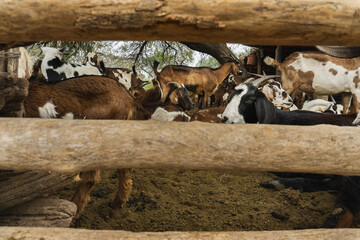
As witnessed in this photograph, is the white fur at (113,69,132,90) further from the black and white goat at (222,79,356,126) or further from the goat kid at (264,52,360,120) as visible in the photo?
the black and white goat at (222,79,356,126)

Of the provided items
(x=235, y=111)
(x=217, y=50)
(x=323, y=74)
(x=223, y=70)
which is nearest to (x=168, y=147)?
(x=235, y=111)

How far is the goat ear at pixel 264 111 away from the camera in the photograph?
3047 mm

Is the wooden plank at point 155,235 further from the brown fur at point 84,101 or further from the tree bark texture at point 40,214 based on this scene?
the brown fur at point 84,101

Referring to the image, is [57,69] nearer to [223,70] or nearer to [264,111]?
[264,111]

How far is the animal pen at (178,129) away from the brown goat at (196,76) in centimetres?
716

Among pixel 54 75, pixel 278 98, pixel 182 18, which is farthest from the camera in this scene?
pixel 54 75

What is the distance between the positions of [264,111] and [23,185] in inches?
95.4

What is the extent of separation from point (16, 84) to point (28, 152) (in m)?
0.83

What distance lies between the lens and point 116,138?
1376 millimetres

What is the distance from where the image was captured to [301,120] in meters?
3.10

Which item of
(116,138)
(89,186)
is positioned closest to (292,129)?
(116,138)

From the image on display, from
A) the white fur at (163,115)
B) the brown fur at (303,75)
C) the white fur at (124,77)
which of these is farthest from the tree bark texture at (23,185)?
the white fur at (124,77)

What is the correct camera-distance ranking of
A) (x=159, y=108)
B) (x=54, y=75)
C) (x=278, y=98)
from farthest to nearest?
1. (x=54, y=75)
2. (x=278, y=98)
3. (x=159, y=108)

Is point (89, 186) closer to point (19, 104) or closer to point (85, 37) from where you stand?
point (19, 104)
